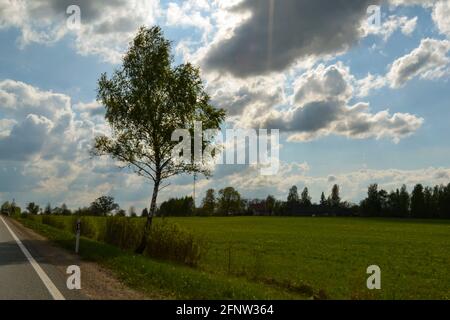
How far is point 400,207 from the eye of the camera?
164m

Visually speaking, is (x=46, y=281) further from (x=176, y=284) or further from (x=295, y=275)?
(x=295, y=275)

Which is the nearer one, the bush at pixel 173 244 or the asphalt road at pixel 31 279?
the asphalt road at pixel 31 279

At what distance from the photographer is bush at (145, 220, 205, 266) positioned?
20938 mm

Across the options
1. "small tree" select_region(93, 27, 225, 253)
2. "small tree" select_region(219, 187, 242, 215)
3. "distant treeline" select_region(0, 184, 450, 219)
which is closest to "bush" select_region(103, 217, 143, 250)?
"small tree" select_region(93, 27, 225, 253)

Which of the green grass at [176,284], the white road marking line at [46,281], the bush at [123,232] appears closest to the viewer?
the white road marking line at [46,281]

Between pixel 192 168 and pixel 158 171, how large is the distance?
173cm

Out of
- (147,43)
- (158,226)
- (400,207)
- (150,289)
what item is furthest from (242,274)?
(400,207)

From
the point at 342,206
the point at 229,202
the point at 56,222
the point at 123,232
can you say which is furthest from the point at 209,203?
the point at 123,232

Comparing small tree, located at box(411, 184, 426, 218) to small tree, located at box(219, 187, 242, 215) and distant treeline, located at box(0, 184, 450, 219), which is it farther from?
small tree, located at box(219, 187, 242, 215)

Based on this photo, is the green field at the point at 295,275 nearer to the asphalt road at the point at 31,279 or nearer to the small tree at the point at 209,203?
the asphalt road at the point at 31,279

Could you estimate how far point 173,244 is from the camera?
70.4ft

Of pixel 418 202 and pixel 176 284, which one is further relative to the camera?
pixel 418 202

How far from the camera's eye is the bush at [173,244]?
20938mm

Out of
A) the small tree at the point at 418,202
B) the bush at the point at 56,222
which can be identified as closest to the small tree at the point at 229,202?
the small tree at the point at 418,202
